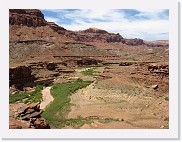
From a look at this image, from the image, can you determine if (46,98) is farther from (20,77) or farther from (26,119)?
(26,119)

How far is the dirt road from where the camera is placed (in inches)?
924

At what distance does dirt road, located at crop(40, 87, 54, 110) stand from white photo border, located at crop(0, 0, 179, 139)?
→ 910cm

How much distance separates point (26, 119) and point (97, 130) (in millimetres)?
4406

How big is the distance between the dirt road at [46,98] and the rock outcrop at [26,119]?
16.0ft

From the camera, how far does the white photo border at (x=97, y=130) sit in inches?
494

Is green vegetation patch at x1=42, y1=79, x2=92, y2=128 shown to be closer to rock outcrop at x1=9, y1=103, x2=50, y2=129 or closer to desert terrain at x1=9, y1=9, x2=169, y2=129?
desert terrain at x1=9, y1=9, x2=169, y2=129

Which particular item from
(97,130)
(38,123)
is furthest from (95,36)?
(97,130)

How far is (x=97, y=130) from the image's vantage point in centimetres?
1283

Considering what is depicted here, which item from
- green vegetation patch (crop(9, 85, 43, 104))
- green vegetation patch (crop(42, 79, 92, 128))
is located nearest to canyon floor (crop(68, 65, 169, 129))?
green vegetation patch (crop(42, 79, 92, 128))

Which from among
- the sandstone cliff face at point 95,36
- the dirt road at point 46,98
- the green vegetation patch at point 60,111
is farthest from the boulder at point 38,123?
the sandstone cliff face at point 95,36
